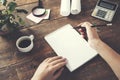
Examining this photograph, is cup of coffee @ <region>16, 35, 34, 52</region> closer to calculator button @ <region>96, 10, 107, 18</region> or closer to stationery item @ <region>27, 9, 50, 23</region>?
stationery item @ <region>27, 9, 50, 23</region>

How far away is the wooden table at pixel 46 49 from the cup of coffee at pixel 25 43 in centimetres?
4

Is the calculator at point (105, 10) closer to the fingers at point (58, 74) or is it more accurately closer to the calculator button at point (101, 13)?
the calculator button at point (101, 13)

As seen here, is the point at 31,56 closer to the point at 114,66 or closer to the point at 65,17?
the point at 65,17

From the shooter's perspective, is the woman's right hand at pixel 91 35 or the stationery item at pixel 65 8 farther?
the stationery item at pixel 65 8

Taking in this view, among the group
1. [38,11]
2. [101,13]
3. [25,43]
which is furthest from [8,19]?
[101,13]

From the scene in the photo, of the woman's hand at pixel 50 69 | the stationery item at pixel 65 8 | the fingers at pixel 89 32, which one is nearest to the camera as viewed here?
the woman's hand at pixel 50 69

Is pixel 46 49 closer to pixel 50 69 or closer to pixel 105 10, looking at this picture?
pixel 50 69

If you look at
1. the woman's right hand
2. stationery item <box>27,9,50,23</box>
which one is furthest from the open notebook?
stationery item <box>27,9,50,23</box>

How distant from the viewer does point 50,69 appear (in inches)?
44.5

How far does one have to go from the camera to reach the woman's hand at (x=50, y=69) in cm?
112

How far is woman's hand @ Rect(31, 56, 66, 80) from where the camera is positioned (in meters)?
1.12

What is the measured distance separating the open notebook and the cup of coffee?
10cm

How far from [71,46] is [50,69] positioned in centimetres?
18

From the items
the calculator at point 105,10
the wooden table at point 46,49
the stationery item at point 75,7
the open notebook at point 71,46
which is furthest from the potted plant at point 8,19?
the calculator at point 105,10
